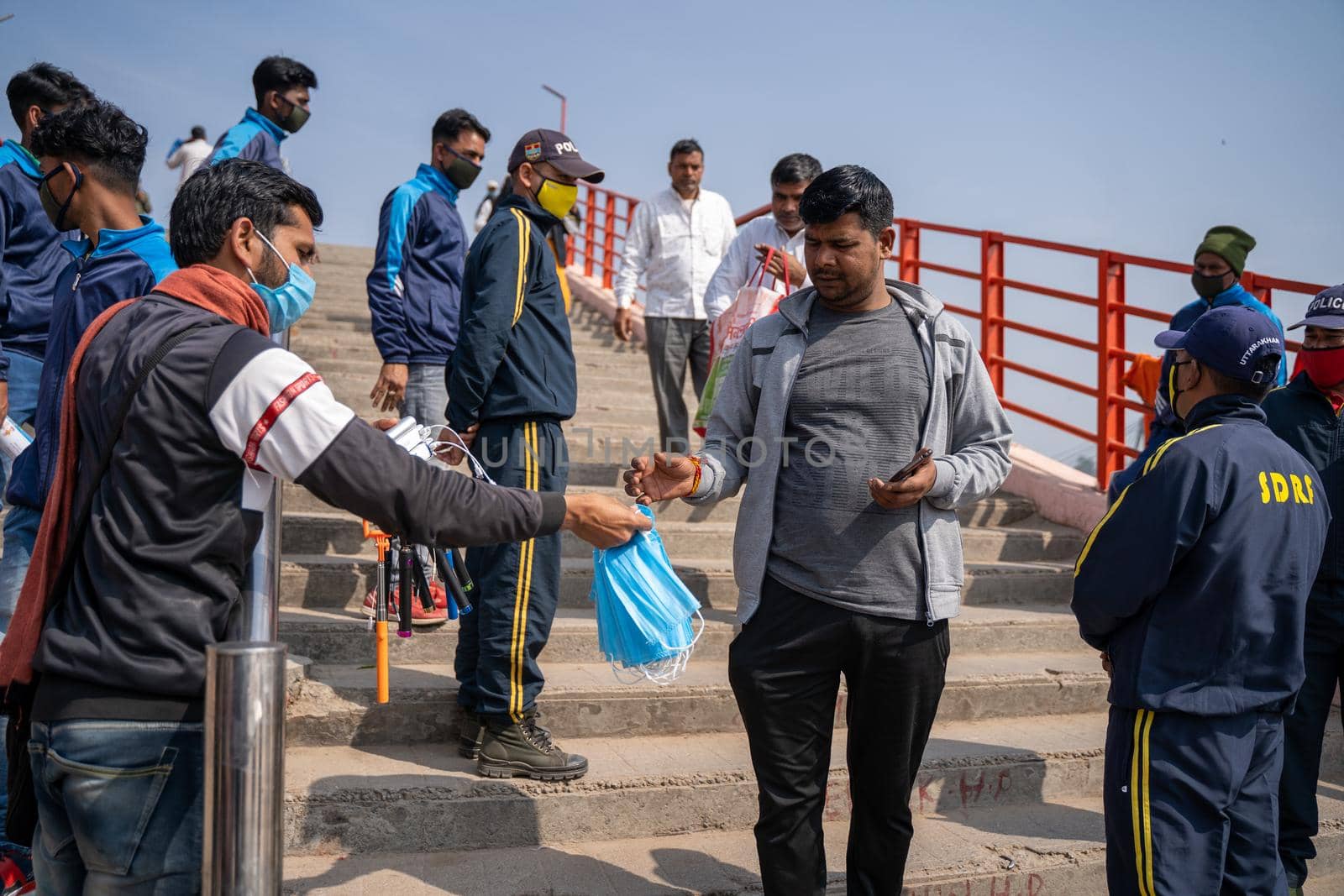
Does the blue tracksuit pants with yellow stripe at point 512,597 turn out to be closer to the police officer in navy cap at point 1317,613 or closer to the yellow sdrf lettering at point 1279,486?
the yellow sdrf lettering at point 1279,486

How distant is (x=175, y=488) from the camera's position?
1922mm

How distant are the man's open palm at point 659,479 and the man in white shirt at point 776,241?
8.45ft

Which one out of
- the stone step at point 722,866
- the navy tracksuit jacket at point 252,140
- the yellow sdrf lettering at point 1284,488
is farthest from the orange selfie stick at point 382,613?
the yellow sdrf lettering at point 1284,488

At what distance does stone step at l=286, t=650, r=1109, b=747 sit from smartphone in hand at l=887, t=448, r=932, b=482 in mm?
2096

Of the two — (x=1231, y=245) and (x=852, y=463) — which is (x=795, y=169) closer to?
(x=1231, y=245)

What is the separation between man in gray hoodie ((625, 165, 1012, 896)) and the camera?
3.02 m

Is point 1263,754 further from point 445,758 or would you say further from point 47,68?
point 47,68

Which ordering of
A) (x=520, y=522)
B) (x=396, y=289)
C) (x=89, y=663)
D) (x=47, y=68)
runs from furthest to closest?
(x=396, y=289) → (x=47, y=68) → (x=520, y=522) → (x=89, y=663)

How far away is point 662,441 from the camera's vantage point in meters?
7.35

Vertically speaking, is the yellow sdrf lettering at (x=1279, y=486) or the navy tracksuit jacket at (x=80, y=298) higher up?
the navy tracksuit jacket at (x=80, y=298)

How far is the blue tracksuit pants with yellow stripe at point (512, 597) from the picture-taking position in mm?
4035

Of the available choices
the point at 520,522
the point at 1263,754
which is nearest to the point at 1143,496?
the point at 1263,754

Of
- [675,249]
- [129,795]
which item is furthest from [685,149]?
[129,795]

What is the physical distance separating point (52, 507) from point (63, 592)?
16 centimetres
